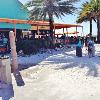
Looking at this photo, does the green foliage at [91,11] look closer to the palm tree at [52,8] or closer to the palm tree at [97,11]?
the palm tree at [97,11]

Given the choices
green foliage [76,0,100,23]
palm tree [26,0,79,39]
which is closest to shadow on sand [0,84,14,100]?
palm tree [26,0,79,39]

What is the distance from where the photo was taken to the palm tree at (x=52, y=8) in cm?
3198

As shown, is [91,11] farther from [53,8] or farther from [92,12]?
[53,8]

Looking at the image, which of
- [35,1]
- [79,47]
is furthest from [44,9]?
[79,47]

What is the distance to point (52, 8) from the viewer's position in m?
31.8

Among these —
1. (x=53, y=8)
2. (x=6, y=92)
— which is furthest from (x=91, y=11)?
(x=6, y=92)

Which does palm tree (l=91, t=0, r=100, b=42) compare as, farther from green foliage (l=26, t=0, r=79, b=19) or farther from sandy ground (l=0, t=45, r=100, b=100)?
sandy ground (l=0, t=45, r=100, b=100)

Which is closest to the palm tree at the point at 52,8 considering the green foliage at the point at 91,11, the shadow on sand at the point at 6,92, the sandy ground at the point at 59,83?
the green foliage at the point at 91,11

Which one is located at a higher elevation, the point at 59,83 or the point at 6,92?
the point at 59,83

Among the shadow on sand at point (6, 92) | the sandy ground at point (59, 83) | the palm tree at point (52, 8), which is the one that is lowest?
the shadow on sand at point (6, 92)

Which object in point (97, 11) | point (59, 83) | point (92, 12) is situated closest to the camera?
point (59, 83)

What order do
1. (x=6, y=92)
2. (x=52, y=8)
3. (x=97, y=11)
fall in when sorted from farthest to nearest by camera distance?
(x=97, y=11) < (x=52, y=8) < (x=6, y=92)

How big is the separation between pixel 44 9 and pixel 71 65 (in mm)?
14479

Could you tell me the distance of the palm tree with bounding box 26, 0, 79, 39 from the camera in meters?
32.0
